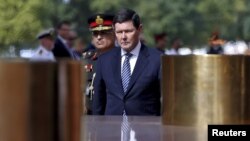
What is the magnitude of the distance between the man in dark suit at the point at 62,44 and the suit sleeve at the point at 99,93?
513cm

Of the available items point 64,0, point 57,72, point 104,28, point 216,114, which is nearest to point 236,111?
point 216,114

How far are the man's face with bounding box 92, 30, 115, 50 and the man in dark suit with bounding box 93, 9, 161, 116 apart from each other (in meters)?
1.44

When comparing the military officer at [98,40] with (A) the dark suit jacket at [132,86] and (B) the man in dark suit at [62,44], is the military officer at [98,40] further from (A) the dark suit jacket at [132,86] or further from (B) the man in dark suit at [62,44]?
(B) the man in dark suit at [62,44]

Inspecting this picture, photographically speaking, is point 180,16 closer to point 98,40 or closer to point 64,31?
point 64,31

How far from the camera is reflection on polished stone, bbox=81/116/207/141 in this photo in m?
2.92

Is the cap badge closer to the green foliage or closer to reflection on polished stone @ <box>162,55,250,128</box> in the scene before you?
reflection on polished stone @ <box>162,55,250,128</box>

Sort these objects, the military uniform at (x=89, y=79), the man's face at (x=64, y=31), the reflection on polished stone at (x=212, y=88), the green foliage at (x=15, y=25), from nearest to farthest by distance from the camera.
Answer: the reflection on polished stone at (x=212, y=88) < the military uniform at (x=89, y=79) < the man's face at (x=64, y=31) < the green foliage at (x=15, y=25)

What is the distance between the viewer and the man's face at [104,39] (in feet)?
21.3

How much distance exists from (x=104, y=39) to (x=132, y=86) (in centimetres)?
200

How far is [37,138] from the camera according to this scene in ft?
6.73

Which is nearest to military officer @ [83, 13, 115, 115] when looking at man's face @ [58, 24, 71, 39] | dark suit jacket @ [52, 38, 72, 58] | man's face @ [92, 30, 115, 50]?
man's face @ [92, 30, 115, 50]

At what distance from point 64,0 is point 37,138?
98.7 ft

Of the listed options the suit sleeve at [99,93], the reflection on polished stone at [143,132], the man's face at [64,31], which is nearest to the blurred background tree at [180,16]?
the man's face at [64,31]

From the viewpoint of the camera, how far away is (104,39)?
655cm
